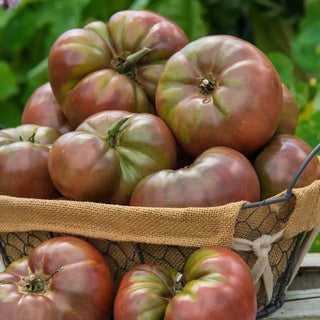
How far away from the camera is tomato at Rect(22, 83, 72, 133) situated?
146cm

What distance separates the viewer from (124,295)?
3.23 ft

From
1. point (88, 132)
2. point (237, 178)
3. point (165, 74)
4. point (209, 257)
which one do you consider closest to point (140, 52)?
point (165, 74)

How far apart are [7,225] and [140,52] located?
480mm

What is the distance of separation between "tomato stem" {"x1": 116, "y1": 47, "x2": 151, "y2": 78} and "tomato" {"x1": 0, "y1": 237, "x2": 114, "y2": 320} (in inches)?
18.3

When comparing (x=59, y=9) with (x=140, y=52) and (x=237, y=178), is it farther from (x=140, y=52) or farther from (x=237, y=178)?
(x=237, y=178)

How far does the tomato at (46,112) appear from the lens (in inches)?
57.5

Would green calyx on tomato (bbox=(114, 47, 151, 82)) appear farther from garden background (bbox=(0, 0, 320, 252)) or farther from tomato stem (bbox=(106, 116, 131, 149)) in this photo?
garden background (bbox=(0, 0, 320, 252))

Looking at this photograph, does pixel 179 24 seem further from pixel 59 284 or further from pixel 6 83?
pixel 59 284

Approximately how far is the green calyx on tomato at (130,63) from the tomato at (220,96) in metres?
0.10

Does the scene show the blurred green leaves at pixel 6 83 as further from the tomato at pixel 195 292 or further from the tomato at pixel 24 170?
the tomato at pixel 195 292

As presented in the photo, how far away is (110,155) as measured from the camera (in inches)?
45.9

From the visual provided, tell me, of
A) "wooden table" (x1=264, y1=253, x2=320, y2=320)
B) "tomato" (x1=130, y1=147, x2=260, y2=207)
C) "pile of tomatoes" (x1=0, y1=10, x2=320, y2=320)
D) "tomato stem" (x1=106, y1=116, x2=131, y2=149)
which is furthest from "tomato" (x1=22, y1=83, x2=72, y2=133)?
"wooden table" (x1=264, y1=253, x2=320, y2=320)

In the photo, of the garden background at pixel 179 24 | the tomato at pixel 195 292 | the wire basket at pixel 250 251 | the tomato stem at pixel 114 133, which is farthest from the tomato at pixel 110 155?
the garden background at pixel 179 24

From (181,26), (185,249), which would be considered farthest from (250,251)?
(181,26)
